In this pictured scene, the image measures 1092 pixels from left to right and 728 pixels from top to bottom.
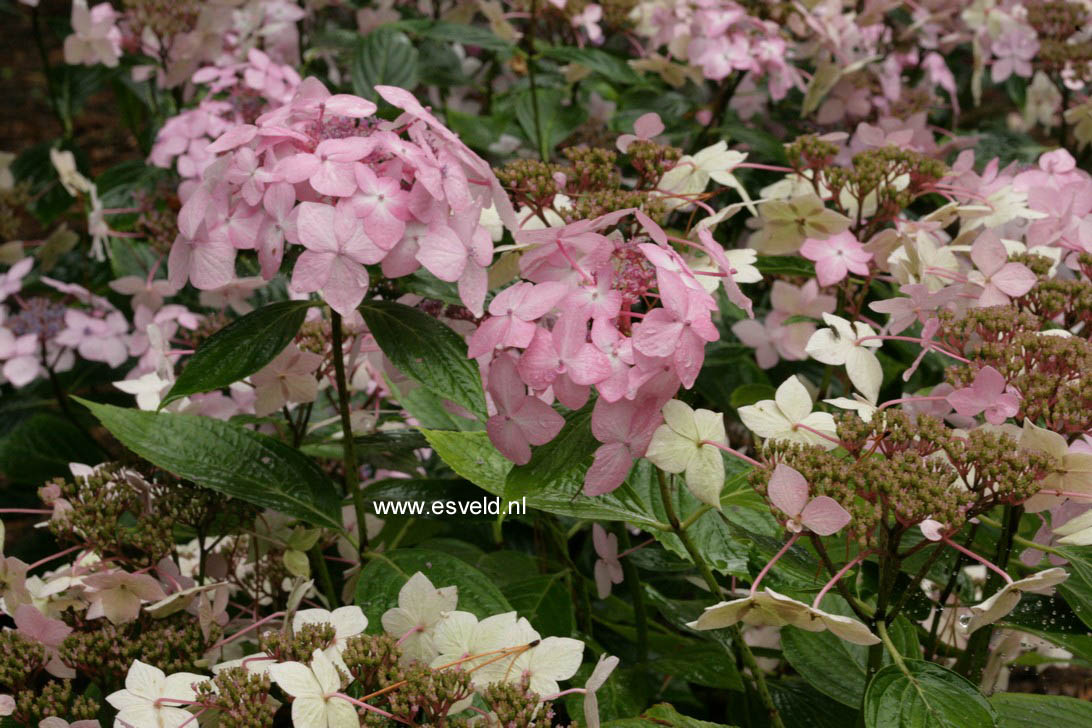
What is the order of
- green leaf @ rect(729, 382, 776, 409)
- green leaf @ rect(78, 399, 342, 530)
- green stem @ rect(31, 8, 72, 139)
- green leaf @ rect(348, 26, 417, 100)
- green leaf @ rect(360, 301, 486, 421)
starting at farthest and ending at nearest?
green stem @ rect(31, 8, 72, 139) → green leaf @ rect(348, 26, 417, 100) → green leaf @ rect(729, 382, 776, 409) → green leaf @ rect(78, 399, 342, 530) → green leaf @ rect(360, 301, 486, 421)

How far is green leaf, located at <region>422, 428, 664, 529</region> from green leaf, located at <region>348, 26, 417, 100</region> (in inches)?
45.8

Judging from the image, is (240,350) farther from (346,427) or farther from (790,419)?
(790,419)

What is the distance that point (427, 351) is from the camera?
3.31ft

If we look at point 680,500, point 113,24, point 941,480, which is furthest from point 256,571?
point 113,24

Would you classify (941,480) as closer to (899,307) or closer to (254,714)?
(899,307)

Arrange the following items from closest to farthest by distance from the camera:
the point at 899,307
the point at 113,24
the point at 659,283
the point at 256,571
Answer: the point at 659,283, the point at 899,307, the point at 256,571, the point at 113,24

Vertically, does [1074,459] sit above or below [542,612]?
above

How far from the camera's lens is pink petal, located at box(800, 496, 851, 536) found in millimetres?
807

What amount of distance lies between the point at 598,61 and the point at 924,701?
4.63ft

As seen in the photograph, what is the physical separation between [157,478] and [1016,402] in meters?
0.85

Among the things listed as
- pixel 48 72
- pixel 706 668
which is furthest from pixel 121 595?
pixel 48 72

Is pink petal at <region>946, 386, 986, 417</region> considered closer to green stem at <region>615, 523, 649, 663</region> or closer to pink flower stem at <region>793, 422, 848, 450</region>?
pink flower stem at <region>793, 422, 848, 450</region>

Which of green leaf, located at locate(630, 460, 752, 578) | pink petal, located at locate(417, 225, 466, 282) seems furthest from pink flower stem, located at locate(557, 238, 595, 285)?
green leaf, located at locate(630, 460, 752, 578)

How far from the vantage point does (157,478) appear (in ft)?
3.90
